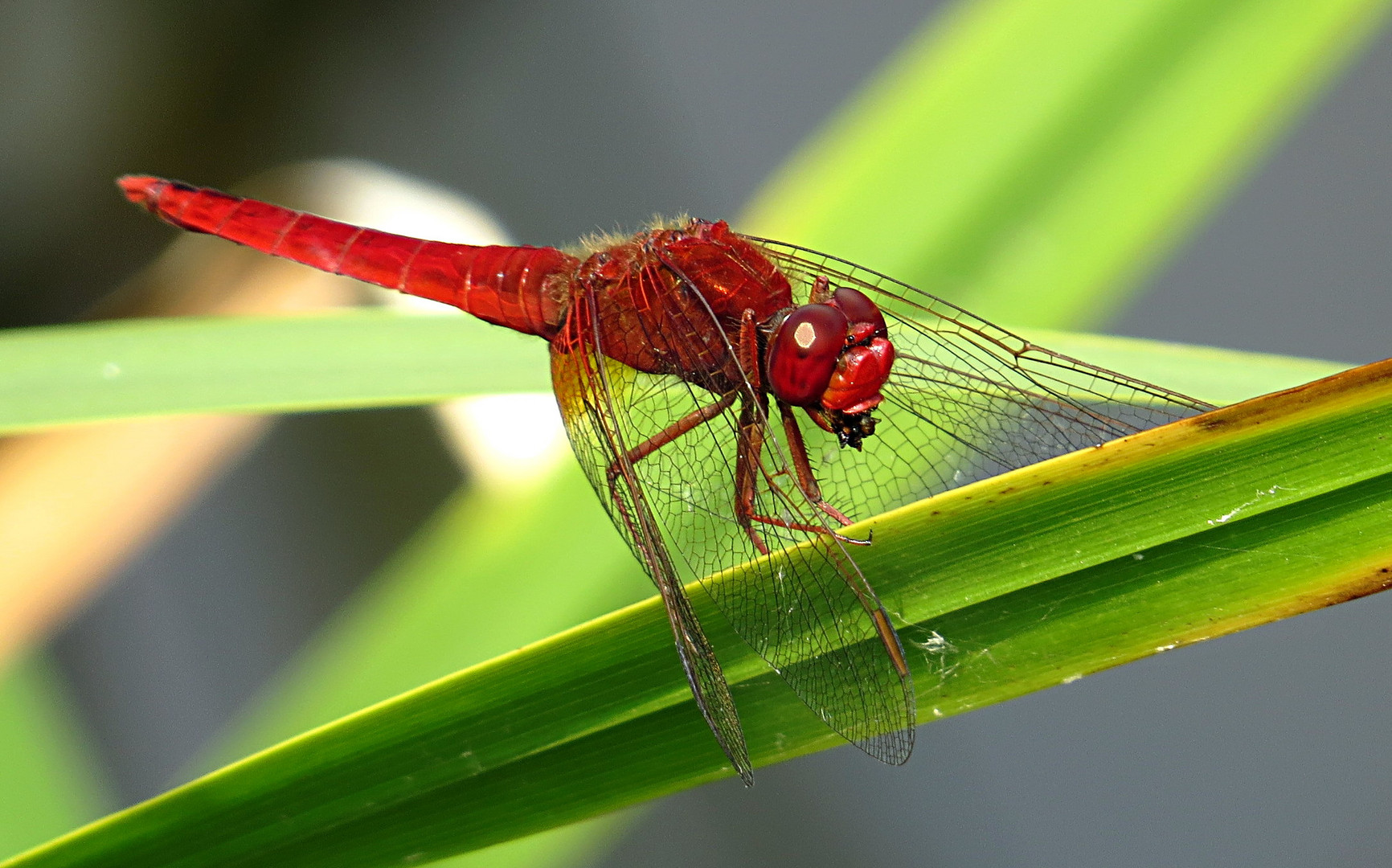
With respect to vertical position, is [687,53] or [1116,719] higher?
[687,53]

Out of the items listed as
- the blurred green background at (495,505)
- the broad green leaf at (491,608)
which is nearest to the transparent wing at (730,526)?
the broad green leaf at (491,608)

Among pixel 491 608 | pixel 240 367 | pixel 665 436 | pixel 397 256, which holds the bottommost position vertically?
pixel 491 608

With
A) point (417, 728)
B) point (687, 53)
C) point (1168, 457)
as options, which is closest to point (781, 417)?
point (1168, 457)

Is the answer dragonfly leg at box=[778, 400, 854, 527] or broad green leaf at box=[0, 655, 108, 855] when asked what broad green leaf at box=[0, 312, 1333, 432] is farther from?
broad green leaf at box=[0, 655, 108, 855]

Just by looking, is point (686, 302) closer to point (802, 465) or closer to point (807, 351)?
point (807, 351)

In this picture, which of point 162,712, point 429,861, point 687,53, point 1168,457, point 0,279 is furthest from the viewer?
point 687,53

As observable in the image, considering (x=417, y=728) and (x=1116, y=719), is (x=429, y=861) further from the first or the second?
(x=1116, y=719)

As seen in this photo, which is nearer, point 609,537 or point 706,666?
point 706,666

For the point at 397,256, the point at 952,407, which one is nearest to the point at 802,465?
the point at 952,407
